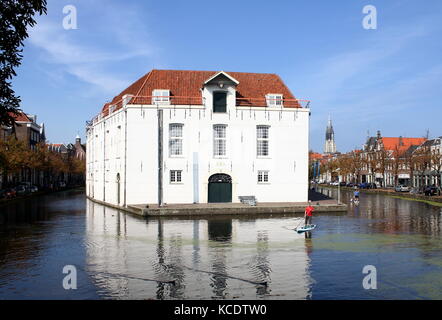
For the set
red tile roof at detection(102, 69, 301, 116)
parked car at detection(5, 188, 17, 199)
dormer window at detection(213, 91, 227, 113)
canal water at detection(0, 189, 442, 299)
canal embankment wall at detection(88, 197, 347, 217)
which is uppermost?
red tile roof at detection(102, 69, 301, 116)

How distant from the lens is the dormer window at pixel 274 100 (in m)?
50.7

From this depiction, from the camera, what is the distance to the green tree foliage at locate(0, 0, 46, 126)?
18.4 metres

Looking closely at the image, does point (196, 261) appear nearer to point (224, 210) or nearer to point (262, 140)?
point (224, 210)

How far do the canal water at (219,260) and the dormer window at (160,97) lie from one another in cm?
1647

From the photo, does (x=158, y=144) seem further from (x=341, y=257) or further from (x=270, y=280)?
(x=270, y=280)

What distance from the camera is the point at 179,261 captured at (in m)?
20.0

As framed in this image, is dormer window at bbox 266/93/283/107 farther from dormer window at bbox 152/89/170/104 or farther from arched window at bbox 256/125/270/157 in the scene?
dormer window at bbox 152/89/170/104

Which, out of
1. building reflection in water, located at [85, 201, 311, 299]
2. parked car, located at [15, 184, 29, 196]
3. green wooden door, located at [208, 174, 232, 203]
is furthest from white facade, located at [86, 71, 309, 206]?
parked car, located at [15, 184, 29, 196]

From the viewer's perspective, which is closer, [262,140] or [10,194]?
[262,140]

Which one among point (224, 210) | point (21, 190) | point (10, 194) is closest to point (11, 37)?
point (224, 210)

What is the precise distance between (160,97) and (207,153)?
23.6 ft

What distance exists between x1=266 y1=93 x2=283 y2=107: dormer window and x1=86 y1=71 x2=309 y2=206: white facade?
91cm

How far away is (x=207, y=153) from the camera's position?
48.7 meters

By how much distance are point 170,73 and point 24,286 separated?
130 feet
